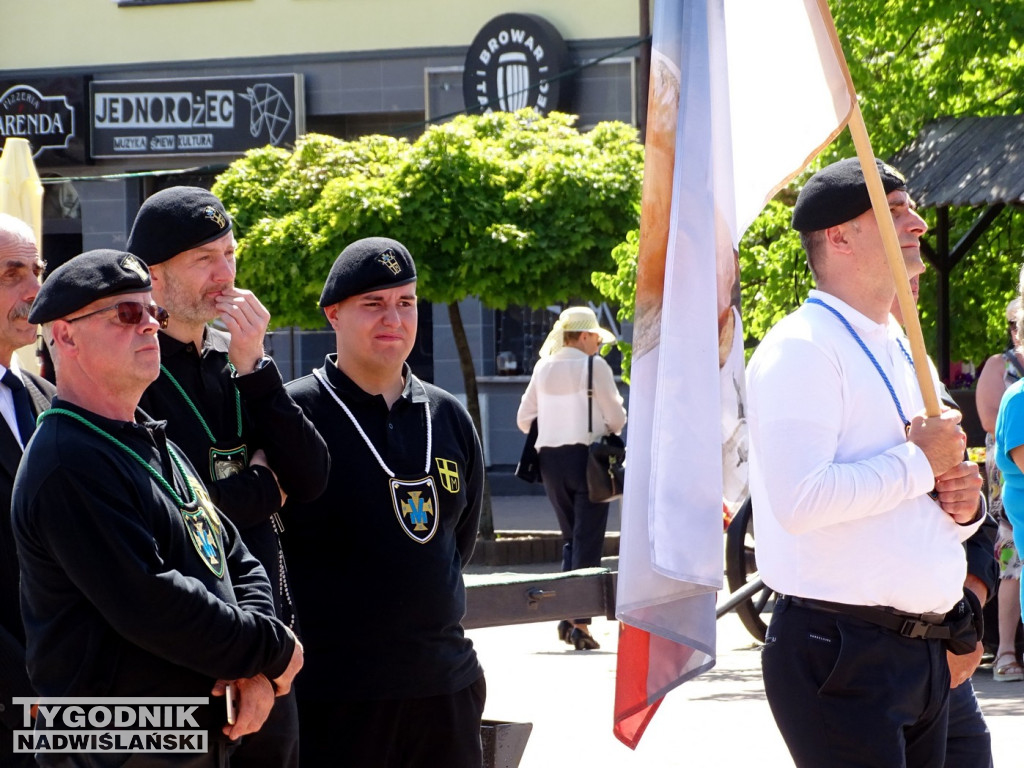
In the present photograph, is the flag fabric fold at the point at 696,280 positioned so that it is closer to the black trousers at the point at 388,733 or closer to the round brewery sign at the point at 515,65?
the black trousers at the point at 388,733

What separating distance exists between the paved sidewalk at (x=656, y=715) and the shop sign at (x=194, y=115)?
42.1 ft

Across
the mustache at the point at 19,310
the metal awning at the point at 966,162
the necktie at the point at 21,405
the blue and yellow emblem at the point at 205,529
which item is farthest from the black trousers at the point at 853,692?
the metal awning at the point at 966,162

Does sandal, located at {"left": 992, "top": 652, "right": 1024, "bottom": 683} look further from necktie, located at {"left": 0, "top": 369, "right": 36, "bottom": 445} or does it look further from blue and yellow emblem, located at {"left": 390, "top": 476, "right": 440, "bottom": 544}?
Answer: necktie, located at {"left": 0, "top": 369, "right": 36, "bottom": 445}

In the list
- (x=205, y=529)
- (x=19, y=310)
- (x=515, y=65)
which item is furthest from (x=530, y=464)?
(x=515, y=65)

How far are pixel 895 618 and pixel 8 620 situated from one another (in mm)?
2048

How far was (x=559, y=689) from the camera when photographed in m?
8.54

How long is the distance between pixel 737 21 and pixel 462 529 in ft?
5.40

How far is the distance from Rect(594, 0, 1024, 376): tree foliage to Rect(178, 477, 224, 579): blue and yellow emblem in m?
7.35

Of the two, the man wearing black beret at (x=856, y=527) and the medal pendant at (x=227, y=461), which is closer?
the man wearing black beret at (x=856, y=527)

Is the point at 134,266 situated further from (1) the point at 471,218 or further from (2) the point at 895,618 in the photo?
(1) the point at 471,218

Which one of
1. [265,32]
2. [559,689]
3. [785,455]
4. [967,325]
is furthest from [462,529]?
[265,32]

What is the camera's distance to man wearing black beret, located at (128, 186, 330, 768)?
3863 mm

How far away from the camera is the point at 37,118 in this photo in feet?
75.6

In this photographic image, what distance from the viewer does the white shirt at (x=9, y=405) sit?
3938 millimetres
